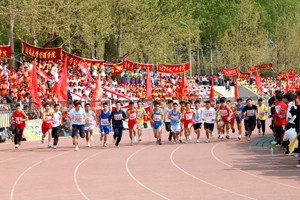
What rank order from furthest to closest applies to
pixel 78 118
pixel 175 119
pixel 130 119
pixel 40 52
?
pixel 40 52 < pixel 175 119 < pixel 130 119 < pixel 78 118

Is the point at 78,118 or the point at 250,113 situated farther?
the point at 250,113

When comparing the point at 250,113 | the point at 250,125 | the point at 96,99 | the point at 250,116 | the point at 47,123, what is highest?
the point at 96,99

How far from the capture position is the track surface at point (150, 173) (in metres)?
7.55

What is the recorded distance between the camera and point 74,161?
12039mm

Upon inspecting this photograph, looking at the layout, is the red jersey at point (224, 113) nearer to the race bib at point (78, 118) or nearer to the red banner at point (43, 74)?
the race bib at point (78, 118)

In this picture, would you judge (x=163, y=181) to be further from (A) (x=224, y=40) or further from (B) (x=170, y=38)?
(A) (x=224, y=40)

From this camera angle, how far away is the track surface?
7.55 meters

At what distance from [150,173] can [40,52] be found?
16074 millimetres

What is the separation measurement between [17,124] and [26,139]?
9.95 ft

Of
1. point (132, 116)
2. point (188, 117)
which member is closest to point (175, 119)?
point (188, 117)

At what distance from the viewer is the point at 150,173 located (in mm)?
9656

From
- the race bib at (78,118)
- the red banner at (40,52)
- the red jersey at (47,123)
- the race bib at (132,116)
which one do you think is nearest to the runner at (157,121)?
the race bib at (132,116)

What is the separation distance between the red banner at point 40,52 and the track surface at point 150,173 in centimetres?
981

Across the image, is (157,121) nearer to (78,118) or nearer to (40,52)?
(78,118)
